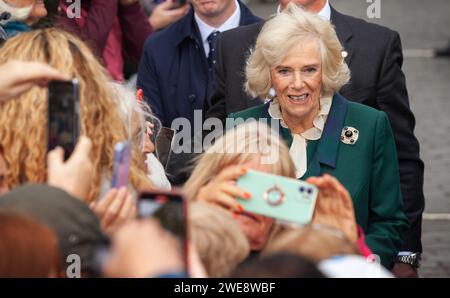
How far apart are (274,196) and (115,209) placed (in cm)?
46

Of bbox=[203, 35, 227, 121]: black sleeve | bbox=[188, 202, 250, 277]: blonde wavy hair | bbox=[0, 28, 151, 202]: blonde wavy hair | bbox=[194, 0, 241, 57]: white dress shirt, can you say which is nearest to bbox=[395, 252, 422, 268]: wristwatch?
bbox=[203, 35, 227, 121]: black sleeve

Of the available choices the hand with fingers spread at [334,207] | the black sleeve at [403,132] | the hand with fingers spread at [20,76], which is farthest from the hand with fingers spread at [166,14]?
the hand with fingers spread at [20,76]

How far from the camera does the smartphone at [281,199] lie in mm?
3504

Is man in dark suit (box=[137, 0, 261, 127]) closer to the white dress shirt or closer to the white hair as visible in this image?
the white dress shirt

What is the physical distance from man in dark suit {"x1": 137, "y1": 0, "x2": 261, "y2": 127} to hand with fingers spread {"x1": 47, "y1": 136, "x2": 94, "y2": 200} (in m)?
3.15

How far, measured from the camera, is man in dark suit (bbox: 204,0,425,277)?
18.1 feet

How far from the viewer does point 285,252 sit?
2.84m

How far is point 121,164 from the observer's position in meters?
3.56

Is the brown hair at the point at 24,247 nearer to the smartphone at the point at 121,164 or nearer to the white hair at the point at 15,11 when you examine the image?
the smartphone at the point at 121,164

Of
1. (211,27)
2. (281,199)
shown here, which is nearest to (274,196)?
(281,199)
